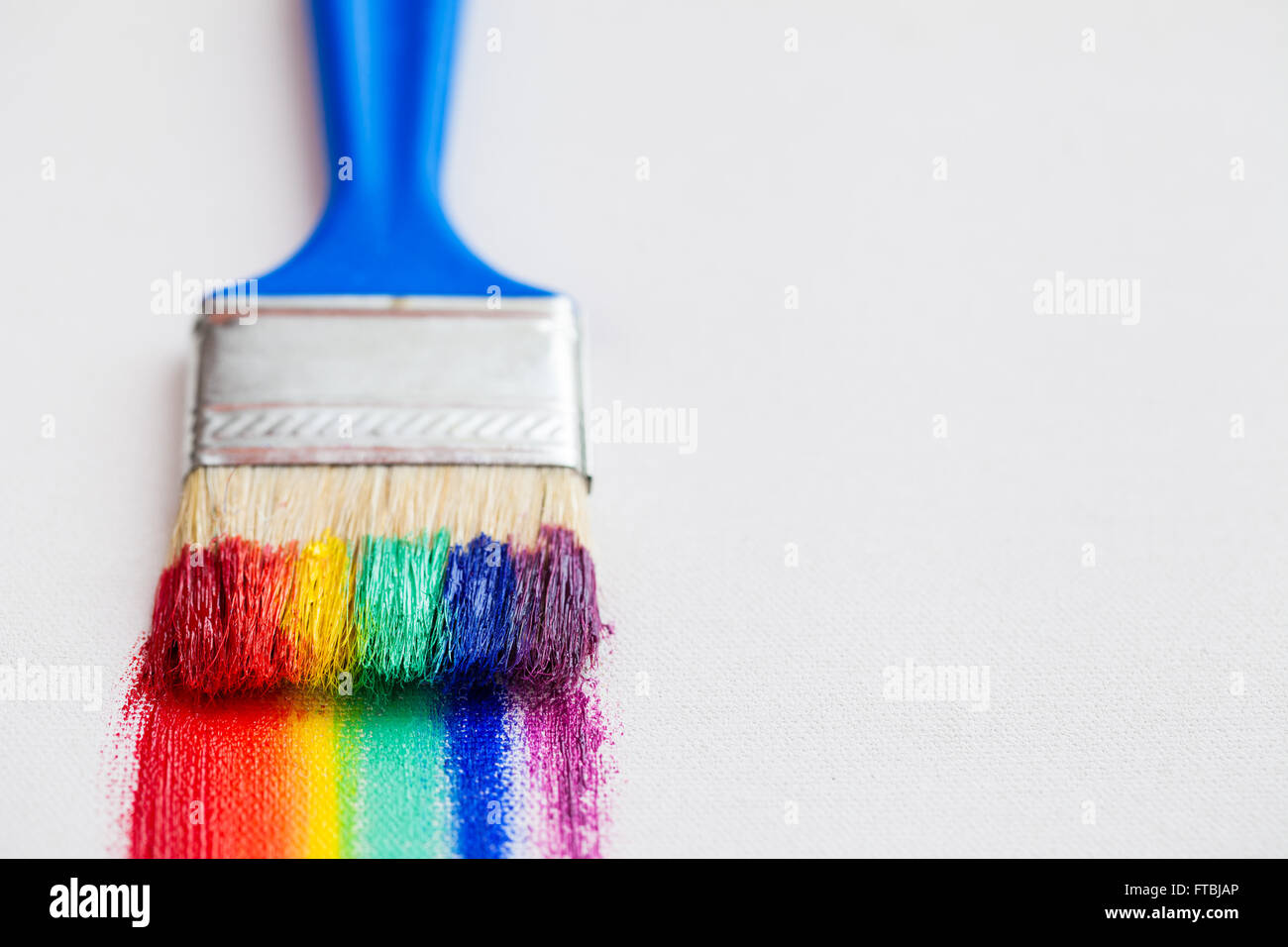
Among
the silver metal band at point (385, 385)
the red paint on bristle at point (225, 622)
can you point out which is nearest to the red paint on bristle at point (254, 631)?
the red paint on bristle at point (225, 622)

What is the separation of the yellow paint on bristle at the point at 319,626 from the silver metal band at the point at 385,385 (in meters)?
0.13

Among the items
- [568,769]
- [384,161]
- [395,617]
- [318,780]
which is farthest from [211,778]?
[384,161]

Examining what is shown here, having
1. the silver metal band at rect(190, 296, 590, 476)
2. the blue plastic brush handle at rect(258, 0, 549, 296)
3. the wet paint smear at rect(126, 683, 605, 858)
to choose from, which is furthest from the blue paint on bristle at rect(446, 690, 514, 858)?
the blue plastic brush handle at rect(258, 0, 549, 296)

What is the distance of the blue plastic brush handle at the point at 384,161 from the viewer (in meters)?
1.24

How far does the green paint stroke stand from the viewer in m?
1.04

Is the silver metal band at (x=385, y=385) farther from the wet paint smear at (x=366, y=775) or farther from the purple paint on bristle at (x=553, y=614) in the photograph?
the wet paint smear at (x=366, y=775)

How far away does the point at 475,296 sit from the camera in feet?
3.96

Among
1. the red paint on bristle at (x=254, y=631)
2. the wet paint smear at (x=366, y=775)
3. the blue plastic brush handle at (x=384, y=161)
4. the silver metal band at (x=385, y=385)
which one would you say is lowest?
the wet paint smear at (x=366, y=775)

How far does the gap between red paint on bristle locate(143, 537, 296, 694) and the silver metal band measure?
10 centimetres

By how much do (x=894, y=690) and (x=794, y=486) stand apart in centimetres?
24

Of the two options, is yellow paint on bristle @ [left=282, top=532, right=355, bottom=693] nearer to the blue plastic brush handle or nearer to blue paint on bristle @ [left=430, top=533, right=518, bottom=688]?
blue paint on bristle @ [left=430, top=533, right=518, bottom=688]

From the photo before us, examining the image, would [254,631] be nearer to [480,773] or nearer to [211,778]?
[211,778]

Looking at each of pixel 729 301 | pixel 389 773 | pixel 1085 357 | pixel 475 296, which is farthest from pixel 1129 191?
pixel 389 773

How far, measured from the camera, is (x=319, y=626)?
108cm
